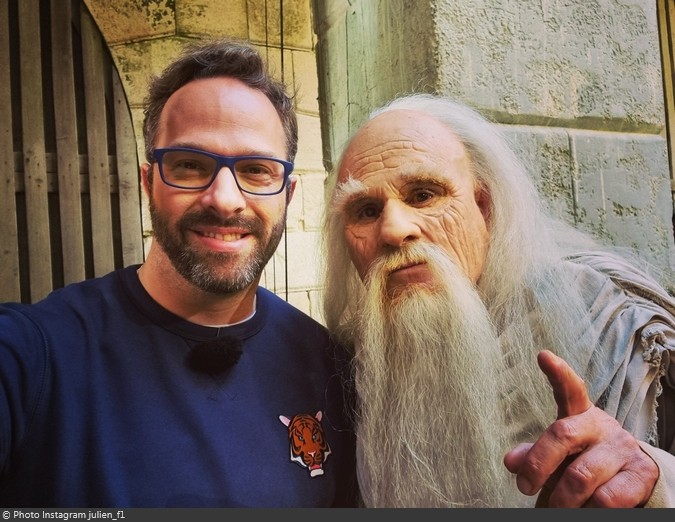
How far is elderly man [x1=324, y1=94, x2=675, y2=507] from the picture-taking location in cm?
A: 70

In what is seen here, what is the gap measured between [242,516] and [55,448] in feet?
0.81

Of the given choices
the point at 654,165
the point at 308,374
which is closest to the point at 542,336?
the point at 308,374

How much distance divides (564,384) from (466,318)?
228mm

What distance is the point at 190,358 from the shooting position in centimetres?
68

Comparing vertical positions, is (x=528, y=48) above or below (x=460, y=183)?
above

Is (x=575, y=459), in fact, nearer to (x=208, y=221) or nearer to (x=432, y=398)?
(x=432, y=398)

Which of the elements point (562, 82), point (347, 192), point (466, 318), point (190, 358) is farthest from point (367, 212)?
point (562, 82)

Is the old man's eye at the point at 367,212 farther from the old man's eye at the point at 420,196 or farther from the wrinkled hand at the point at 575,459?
the wrinkled hand at the point at 575,459

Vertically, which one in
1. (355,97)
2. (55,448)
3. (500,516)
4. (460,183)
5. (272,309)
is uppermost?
(355,97)

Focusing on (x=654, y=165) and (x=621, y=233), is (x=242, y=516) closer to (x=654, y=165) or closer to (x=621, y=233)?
(x=621, y=233)

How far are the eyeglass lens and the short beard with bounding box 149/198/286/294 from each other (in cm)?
5

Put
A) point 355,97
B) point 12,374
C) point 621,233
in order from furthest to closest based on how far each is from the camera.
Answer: point 355,97, point 621,233, point 12,374

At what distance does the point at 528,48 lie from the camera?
0.90m

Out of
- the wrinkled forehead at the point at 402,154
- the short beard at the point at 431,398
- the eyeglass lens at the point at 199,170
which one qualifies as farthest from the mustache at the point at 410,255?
the eyeglass lens at the point at 199,170
